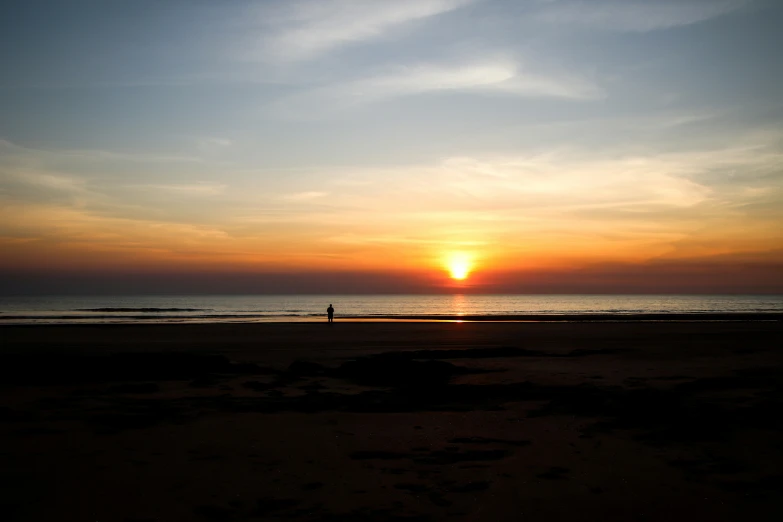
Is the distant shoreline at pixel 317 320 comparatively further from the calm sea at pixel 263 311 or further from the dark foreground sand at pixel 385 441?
the dark foreground sand at pixel 385 441

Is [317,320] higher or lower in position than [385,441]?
lower

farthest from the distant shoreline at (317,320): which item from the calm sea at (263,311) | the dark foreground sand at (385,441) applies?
the dark foreground sand at (385,441)

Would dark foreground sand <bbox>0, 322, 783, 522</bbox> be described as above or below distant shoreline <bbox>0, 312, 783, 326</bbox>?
above

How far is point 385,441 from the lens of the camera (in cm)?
926

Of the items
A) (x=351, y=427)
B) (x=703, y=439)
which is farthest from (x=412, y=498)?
(x=703, y=439)

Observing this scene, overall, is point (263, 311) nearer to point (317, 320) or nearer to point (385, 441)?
point (317, 320)

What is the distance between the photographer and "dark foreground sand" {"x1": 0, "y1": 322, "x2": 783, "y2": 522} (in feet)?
21.1

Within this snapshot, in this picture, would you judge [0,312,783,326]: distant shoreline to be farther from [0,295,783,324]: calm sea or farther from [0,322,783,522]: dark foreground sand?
[0,322,783,522]: dark foreground sand

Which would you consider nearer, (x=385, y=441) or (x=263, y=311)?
(x=385, y=441)

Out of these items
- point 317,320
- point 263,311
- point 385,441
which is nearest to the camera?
point 385,441

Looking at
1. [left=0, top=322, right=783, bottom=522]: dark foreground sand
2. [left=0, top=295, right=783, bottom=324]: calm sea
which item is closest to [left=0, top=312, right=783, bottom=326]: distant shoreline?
[left=0, top=295, right=783, bottom=324]: calm sea

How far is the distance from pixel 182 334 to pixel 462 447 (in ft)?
104

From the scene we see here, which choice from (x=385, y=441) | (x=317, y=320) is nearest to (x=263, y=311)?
(x=317, y=320)

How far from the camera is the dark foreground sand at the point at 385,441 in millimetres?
6441
